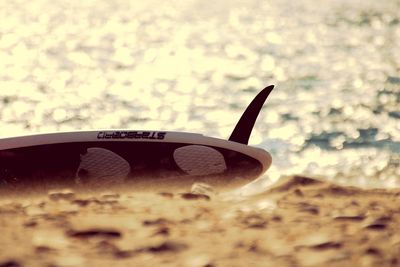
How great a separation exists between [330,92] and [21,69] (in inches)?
390

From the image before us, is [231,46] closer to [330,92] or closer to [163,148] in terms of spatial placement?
[330,92]

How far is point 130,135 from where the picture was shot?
27.8 ft

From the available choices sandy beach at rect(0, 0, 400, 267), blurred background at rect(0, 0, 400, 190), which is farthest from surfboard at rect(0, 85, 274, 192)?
blurred background at rect(0, 0, 400, 190)

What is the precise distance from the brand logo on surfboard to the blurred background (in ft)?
6.09

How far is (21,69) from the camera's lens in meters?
20.8

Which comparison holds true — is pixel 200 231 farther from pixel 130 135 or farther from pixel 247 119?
pixel 247 119

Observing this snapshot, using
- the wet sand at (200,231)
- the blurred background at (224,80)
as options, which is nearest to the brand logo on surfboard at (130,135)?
the wet sand at (200,231)

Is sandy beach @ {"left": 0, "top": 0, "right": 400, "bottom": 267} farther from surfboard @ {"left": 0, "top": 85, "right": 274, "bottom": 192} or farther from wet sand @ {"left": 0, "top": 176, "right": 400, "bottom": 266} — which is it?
surfboard @ {"left": 0, "top": 85, "right": 274, "bottom": 192}

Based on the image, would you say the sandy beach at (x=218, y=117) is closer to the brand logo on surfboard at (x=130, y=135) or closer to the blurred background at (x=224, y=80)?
the blurred background at (x=224, y=80)

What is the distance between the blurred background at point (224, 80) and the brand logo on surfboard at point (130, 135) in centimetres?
186

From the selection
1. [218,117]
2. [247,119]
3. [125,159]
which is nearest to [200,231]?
[125,159]

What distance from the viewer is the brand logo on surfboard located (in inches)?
330

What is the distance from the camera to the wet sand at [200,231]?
503cm

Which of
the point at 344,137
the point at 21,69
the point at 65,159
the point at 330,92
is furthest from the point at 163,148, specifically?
the point at 21,69
